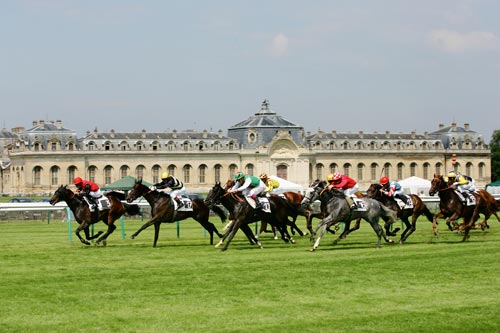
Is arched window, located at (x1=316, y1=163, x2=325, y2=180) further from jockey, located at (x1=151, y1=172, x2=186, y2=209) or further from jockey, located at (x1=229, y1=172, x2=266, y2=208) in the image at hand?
jockey, located at (x1=229, y1=172, x2=266, y2=208)

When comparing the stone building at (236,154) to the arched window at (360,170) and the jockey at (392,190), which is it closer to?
the arched window at (360,170)

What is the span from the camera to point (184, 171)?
105875 millimetres

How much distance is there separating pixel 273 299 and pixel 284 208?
33.8 ft

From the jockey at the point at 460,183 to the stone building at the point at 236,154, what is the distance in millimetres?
76787

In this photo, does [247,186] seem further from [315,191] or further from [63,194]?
[63,194]

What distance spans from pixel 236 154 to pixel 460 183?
81.0 meters

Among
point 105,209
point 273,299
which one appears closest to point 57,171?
point 105,209

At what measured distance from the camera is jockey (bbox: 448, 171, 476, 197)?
25.5 metres

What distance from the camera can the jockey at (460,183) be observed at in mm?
25547

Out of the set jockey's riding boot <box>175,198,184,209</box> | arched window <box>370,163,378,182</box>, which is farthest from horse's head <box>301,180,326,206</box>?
arched window <box>370,163,378,182</box>

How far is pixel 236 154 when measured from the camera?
352ft

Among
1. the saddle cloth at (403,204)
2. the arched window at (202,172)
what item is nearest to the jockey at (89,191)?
the saddle cloth at (403,204)

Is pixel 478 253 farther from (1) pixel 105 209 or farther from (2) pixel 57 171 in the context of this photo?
(2) pixel 57 171

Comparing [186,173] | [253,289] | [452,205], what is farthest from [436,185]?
[186,173]
